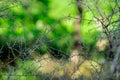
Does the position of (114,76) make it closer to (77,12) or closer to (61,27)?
(77,12)

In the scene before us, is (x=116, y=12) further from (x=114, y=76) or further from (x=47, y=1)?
(x=47, y=1)

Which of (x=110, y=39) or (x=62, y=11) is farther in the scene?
(x=62, y=11)

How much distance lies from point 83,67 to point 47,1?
442cm

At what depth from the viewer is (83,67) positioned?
5988 millimetres

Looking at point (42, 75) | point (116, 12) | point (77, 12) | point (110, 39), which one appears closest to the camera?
point (110, 39)

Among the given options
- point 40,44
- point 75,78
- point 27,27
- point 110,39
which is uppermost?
point 110,39

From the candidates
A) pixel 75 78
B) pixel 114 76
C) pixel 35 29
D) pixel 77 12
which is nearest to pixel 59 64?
pixel 75 78

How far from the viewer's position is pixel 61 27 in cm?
916

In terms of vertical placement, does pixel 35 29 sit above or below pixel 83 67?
below

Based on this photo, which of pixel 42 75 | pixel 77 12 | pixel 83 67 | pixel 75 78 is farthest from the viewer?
pixel 77 12

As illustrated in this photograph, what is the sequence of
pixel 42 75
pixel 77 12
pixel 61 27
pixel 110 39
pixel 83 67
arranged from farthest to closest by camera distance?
1. pixel 61 27
2. pixel 77 12
3. pixel 83 67
4. pixel 42 75
5. pixel 110 39

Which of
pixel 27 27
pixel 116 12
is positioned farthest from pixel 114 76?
pixel 27 27

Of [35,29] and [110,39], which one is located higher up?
[110,39]

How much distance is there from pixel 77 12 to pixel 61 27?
2.58 feet
